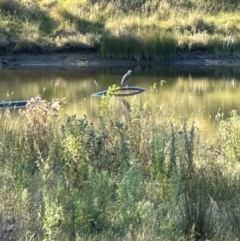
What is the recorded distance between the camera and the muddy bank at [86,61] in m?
19.1

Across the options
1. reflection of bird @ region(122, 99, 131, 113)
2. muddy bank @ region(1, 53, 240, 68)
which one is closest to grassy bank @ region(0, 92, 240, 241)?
reflection of bird @ region(122, 99, 131, 113)

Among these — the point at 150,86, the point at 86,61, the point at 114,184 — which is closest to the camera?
the point at 114,184

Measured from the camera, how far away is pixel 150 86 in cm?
1421

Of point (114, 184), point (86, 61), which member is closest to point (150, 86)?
point (86, 61)

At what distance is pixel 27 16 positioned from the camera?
73.5ft

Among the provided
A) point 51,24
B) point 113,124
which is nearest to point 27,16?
point 51,24

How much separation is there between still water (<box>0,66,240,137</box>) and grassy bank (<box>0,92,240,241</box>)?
343 cm

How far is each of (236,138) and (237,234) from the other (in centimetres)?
171

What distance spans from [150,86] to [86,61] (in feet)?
19.3

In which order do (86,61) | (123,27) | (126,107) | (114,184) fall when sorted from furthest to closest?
(123,27)
(86,61)
(126,107)
(114,184)

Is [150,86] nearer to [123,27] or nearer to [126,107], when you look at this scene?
[126,107]

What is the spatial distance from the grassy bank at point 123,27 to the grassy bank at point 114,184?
15.0m

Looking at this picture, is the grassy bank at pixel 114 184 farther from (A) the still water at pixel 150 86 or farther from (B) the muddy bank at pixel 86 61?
(B) the muddy bank at pixel 86 61

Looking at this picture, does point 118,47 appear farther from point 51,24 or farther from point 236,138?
point 236,138
